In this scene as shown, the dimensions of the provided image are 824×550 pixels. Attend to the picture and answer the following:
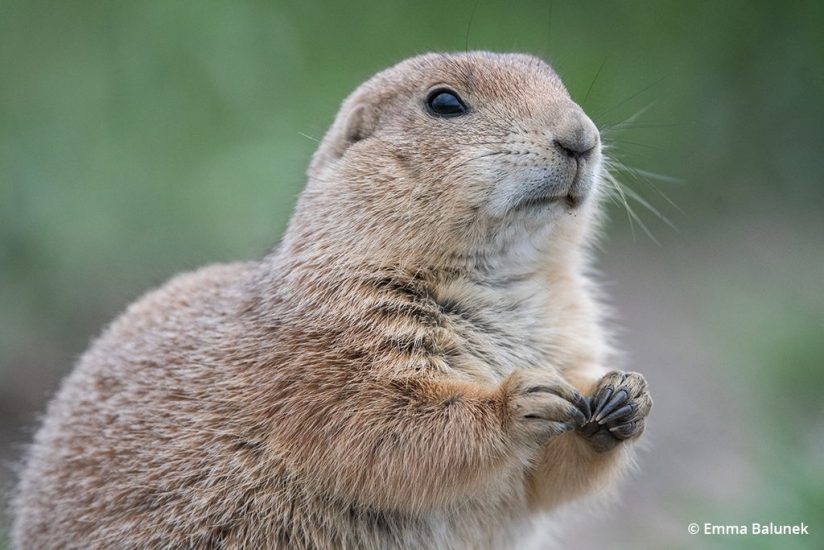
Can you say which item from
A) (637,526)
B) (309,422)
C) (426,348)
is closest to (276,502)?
(309,422)

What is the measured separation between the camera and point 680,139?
8461 millimetres

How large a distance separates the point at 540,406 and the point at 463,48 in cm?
498

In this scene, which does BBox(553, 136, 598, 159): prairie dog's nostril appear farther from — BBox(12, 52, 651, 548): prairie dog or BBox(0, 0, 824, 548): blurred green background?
BBox(0, 0, 824, 548): blurred green background

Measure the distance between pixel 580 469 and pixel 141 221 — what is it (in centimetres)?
459

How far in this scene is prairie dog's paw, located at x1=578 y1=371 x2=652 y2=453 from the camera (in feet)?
10.7

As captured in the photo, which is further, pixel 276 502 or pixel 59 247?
pixel 59 247

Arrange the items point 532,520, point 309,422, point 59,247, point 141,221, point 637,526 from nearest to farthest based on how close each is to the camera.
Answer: point 309,422, point 532,520, point 637,526, point 59,247, point 141,221

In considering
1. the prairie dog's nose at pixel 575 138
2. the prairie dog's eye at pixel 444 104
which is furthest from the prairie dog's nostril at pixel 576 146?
the prairie dog's eye at pixel 444 104

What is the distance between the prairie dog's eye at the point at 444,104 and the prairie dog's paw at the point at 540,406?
1.07 m

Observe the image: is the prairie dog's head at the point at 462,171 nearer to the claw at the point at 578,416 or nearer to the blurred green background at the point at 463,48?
the claw at the point at 578,416

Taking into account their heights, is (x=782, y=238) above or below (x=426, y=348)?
above

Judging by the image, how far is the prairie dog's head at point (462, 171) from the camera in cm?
343

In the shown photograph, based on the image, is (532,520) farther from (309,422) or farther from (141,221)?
(141,221)

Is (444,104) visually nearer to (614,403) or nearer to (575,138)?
(575,138)
